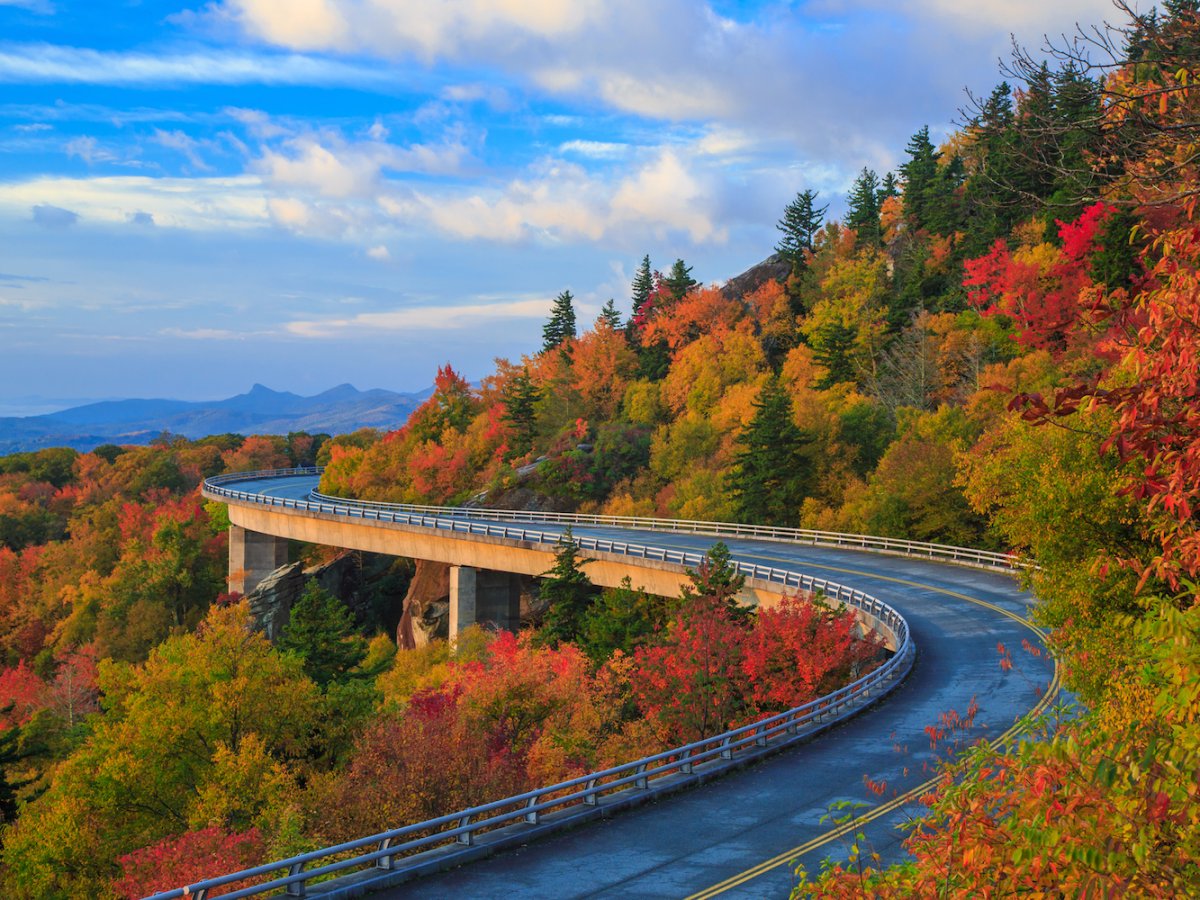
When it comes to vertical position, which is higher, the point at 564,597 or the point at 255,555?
the point at 564,597

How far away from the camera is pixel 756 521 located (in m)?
67.6

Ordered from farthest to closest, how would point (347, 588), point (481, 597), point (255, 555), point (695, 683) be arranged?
point (255, 555), point (347, 588), point (481, 597), point (695, 683)

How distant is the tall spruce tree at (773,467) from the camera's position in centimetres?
6625

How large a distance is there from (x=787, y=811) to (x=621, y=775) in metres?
7.26

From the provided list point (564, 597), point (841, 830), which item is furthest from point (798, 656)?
point (564, 597)

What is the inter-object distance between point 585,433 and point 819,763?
218 ft

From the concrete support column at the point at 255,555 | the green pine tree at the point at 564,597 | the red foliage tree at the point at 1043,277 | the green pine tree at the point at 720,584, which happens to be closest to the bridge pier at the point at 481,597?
the green pine tree at the point at 564,597

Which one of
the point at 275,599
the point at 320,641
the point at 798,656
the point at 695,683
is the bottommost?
the point at 275,599

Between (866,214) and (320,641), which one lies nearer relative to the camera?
(320,641)

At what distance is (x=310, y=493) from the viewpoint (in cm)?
9606

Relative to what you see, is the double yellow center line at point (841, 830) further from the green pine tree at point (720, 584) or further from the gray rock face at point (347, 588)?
the gray rock face at point (347, 588)

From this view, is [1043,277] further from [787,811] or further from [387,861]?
[387,861]

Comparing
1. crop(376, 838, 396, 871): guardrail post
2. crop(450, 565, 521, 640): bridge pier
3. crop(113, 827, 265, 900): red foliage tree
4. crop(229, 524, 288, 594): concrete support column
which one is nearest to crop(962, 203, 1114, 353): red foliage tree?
crop(450, 565, 521, 640): bridge pier

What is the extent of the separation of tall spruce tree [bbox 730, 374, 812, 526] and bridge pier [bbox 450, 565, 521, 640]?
15840mm
